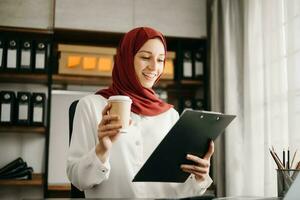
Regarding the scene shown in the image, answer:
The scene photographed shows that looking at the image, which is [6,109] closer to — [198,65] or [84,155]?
[198,65]

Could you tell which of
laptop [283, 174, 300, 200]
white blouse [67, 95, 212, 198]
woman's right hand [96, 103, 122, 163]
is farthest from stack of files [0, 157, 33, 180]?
laptop [283, 174, 300, 200]

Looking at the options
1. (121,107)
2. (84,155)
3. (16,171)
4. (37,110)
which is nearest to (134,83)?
(84,155)

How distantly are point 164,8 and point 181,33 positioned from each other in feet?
0.85

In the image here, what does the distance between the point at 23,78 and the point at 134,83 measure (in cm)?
189

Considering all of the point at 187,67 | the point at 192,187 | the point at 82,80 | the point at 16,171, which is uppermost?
the point at 187,67

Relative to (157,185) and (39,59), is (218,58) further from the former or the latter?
(157,185)

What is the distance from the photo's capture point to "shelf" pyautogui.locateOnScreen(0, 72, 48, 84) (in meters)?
3.25

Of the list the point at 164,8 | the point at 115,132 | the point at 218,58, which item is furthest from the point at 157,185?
the point at 164,8

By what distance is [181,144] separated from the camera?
1.26m

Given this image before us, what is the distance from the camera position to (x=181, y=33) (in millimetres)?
3568

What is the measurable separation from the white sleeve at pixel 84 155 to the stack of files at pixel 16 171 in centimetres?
173

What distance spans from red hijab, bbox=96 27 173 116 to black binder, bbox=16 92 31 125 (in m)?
1.62

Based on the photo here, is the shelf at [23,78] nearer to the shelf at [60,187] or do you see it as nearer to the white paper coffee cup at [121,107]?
the shelf at [60,187]

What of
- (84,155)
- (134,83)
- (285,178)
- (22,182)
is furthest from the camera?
(22,182)
